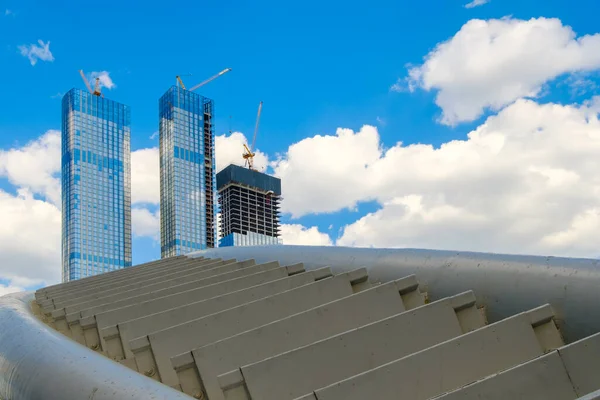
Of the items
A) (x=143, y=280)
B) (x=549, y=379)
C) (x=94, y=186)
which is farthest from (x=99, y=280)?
(x=94, y=186)

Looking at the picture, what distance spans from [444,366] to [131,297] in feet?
15.0

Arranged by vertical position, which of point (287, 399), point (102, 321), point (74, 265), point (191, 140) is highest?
point (191, 140)

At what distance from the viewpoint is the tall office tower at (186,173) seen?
163 metres

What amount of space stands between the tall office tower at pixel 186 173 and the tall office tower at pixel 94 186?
1099 cm

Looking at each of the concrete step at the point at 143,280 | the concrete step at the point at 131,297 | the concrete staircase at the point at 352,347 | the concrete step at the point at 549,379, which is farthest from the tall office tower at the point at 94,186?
the concrete step at the point at 549,379

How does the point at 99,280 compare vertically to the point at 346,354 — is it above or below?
above

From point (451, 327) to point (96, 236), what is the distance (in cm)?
16159

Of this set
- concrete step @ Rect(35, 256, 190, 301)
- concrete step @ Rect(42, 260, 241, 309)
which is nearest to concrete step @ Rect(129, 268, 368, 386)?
concrete step @ Rect(42, 260, 241, 309)

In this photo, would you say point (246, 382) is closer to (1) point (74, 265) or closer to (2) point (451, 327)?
(2) point (451, 327)

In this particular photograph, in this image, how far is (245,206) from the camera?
16662cm

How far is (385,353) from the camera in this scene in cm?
358

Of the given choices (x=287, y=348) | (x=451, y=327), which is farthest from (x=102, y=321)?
(x=451, y=327)

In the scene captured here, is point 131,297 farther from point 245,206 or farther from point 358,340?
point 245,206

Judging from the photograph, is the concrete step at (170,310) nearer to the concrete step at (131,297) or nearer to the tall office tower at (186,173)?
the concrete step at (131,297)
